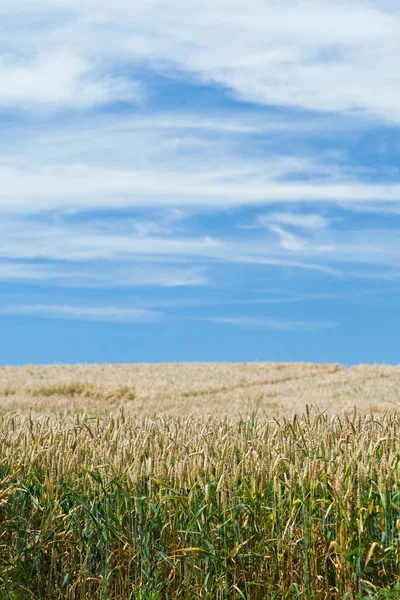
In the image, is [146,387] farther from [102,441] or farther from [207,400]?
[102,441]

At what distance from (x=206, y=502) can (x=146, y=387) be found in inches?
785

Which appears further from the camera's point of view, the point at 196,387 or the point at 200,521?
the point at 196,387

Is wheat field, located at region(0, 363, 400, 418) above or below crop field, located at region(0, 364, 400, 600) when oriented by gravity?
above

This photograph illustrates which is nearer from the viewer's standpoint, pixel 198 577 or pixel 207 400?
pixel 198 577

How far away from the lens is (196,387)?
1001 inches

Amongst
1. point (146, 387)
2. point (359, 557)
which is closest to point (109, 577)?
point (359, 557)

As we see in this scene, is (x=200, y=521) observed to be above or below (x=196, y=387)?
below

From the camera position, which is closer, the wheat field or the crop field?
the crop field

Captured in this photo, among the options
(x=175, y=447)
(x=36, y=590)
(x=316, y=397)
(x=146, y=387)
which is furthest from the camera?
(x=146, y=387)

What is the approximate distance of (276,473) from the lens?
5555mm

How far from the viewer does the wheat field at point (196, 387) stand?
20.2 metres

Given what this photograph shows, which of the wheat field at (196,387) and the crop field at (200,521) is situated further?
the wheat field at (196,387)

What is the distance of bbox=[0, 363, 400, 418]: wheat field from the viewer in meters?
20.2

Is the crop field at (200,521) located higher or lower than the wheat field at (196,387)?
lower
